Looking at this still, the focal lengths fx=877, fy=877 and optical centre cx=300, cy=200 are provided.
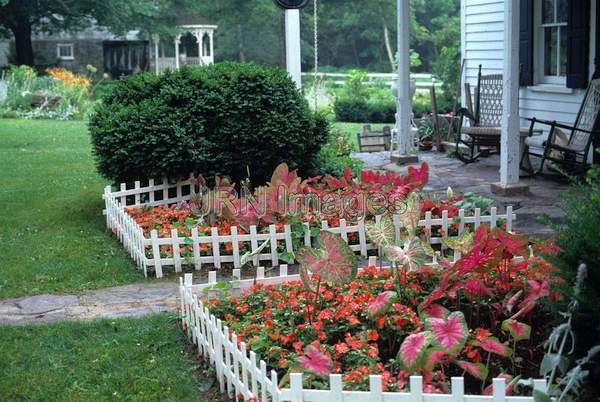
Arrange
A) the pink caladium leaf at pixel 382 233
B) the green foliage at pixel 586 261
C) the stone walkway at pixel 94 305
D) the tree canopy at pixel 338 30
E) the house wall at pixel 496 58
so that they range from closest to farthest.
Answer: the green foliage at pixel 586 261 → the pink caladium leaf at pixel 382 233 → the stone walkway at pixel 94 305 → the house wall at pixel 496 58 → the tree canopy at pixel 338 30

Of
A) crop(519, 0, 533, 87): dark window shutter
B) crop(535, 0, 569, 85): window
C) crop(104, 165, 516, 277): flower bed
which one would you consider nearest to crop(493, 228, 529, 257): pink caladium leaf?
crop(104, 165, 516, 277): flower bed

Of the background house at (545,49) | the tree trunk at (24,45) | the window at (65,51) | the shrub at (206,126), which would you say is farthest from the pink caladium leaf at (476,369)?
Answer: the window at (65,51)

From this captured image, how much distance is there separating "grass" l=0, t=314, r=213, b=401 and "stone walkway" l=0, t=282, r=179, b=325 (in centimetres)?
24

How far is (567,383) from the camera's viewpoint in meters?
3.11

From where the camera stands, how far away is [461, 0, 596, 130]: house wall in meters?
10.3

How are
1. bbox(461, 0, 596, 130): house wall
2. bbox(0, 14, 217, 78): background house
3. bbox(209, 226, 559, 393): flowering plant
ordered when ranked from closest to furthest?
bbox(209, 226, 559, 393): flowering plant, bbox(461, 0, 596, 130): house wall, bbox(0, 14, 217, 78): background house

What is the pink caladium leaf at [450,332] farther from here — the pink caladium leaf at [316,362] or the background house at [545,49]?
the background house at [545,49]

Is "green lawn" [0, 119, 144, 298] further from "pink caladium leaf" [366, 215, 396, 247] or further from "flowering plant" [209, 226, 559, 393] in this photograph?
"pink caladium leaf" [366, 215, 396, 247]

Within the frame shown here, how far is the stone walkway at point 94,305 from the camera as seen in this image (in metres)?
5.43

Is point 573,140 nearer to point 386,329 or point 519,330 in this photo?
point 386,329

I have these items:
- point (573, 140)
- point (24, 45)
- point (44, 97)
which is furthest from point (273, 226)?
point (24, 45)

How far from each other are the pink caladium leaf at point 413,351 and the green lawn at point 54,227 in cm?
302

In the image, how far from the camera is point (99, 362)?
4527 mm

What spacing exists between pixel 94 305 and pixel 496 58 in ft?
26.4
